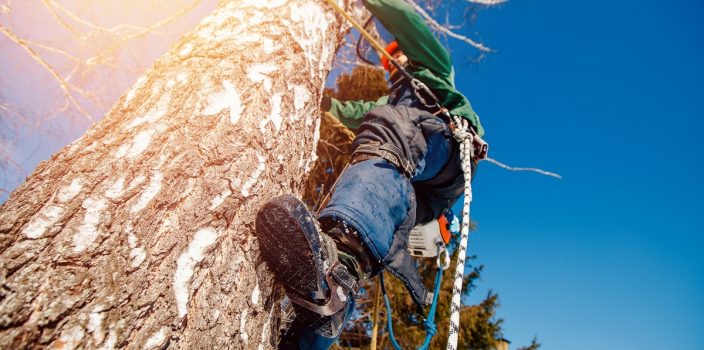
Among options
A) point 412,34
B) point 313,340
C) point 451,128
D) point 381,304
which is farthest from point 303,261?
point 381,304

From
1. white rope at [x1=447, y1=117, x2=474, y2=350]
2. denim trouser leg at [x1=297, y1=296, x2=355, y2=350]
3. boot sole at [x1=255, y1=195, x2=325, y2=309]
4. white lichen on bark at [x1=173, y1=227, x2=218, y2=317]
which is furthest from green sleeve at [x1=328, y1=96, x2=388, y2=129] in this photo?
white lichen on bark at [x1=173, y1=227, x2=218, y2=317]

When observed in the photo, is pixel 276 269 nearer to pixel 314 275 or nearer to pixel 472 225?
pixel 314 275

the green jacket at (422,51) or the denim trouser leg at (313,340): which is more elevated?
the green jacket at (422,51)

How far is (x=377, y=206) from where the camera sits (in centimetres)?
137

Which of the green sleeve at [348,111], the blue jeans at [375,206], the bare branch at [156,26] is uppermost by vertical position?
the green sleeve at [348,111]

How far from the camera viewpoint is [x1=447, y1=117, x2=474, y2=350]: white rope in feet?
3.30

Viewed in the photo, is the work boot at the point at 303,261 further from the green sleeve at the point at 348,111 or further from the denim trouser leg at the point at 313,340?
the green sleeve at the point at 348,111

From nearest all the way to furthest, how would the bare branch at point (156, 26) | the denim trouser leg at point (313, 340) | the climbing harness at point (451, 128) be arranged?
1. the denim trouser leg at point (313, 340)
2. the climbing harness at point (451, 128)
3. the bare branch at point (156, 26)

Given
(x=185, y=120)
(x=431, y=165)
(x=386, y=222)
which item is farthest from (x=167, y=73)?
(x=431, y=165)

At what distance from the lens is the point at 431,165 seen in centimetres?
194

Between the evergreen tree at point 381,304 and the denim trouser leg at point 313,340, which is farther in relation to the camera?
the evergreen tree at point 381,304

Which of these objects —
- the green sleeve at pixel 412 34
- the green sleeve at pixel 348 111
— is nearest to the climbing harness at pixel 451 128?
the green sleeve at pixel 412 34

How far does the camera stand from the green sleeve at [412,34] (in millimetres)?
1935

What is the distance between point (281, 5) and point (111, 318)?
4.06ft
